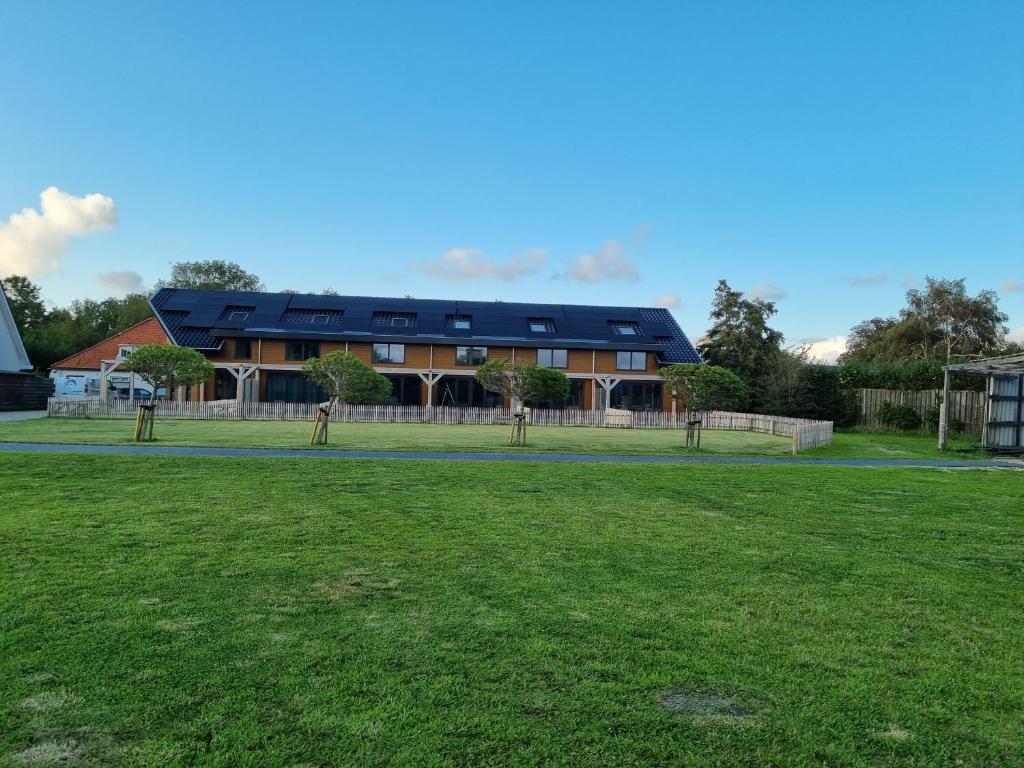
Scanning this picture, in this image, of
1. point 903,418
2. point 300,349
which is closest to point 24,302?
point 300,349

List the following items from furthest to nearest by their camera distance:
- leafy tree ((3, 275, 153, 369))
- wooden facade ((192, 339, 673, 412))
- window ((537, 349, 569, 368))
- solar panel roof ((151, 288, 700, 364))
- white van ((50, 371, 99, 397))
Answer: leafy tree ((3, 275, 153, 369)) < white van ((50, 371, 99, 397)) < window ((537, 349, 569, 368)) < solar panel roof ((151, 288, 700, 364)) < wooden facade ((192, 339, 673, 412))

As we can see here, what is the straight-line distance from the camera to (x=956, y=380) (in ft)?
107

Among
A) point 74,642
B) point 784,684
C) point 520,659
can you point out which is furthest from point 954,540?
point 74,642

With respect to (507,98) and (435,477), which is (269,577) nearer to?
(435,477)

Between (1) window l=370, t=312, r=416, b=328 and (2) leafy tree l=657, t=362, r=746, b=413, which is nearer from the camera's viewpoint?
(2) leafy tree l=657, t=362, r=746, b=413

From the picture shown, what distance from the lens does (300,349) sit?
38812 millimetres

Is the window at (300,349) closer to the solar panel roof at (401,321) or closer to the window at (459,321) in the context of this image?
the solar panel roof at (401,321)

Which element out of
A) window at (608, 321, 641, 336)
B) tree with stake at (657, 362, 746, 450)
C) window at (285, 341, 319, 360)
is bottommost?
tree with stake at (657, 362, 746, 450)

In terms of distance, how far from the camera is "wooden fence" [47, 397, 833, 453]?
29734 millimetres

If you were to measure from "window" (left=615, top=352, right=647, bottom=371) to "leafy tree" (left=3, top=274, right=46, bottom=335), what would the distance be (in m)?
51.0

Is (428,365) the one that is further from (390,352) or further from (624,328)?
(624,328)

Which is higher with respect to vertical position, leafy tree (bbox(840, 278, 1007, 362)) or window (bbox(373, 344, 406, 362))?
leafy tree (bbox(840, 278, 1007, 362))

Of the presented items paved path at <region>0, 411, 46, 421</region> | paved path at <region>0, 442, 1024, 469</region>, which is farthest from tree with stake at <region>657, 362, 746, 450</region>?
paved path at <region>0, 411, 46, 421</region>

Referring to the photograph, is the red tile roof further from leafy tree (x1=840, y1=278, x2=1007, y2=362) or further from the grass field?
leafy tree (x1=840, y1=278, x2=1007, y2=362)
